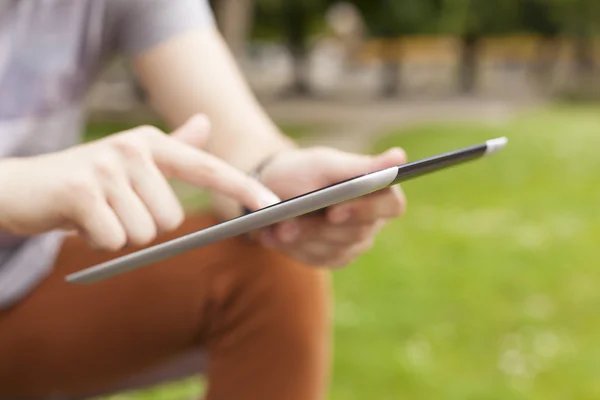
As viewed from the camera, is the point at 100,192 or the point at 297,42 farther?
the point at 297,42

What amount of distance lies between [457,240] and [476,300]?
2.30 ft

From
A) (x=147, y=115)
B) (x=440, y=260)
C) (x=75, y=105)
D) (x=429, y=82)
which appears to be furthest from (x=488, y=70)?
(x=75, y=105)

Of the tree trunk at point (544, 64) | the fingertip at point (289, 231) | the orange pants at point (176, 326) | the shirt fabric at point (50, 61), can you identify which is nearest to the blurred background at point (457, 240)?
the shirt fabric at point (50, 61)

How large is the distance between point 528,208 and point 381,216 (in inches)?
117

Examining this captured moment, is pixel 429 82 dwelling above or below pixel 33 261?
below

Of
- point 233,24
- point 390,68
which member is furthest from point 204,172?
point 390,68

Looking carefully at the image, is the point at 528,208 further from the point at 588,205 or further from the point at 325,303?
the point at 325,303

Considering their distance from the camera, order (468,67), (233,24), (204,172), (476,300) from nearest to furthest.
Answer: (204,172), (476,300), (233,24), (468,67)

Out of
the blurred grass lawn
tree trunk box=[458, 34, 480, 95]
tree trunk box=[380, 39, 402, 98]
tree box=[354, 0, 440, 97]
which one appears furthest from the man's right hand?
tree trunk box=[458, 34, 480, 95]

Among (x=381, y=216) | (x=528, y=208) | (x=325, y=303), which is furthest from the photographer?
(x=528, y=208)

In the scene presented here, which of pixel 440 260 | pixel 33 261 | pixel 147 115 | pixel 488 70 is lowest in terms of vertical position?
pixel 488 70

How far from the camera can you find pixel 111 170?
2.00 feet

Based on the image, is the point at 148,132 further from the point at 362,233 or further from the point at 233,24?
the point at 233,24

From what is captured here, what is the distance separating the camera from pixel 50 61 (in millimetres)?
890
